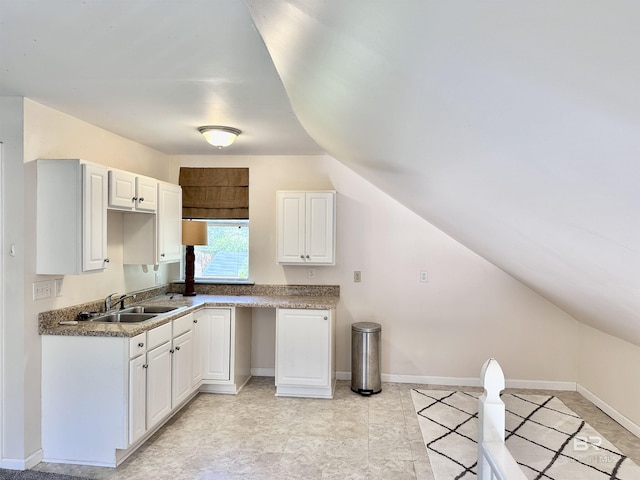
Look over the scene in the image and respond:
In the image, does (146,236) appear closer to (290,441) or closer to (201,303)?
(201,303)

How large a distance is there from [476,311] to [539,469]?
5.69 feet

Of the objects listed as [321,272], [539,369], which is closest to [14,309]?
[321,272]

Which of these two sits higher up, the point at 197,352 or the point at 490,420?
the point at 490,420

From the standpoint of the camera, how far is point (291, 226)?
406cm

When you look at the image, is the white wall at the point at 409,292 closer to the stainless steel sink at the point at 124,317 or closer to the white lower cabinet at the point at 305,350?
the white lower cabinet at the point at 305,350

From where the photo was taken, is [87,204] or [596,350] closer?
[87,204]

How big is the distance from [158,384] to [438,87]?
2923 millimetres

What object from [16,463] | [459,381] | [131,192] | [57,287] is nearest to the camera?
[16,463]

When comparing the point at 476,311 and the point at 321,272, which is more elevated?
the point at 321,272

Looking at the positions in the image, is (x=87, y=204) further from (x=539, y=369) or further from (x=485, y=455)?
(x=539, y=369)

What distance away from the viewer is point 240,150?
13.7ft

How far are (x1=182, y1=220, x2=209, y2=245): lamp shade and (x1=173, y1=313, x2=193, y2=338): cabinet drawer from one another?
0.87m

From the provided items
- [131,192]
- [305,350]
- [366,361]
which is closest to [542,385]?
[366,361]

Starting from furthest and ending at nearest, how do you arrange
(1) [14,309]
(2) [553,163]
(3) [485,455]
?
(1) [14,309] → (3) [485,455] → (2) [553,163]
